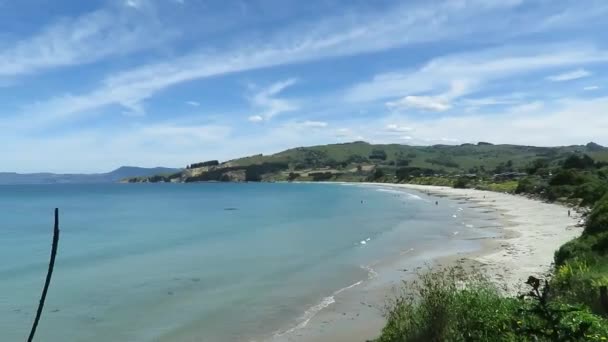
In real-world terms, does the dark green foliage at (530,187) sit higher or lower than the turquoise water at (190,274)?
higher

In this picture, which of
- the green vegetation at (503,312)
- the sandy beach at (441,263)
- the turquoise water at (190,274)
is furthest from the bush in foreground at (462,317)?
the turquoise water at (190,274)

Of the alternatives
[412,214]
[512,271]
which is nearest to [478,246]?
[512,271]

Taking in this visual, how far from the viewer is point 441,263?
94.3 feet

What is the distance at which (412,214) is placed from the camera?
67062 millimetres

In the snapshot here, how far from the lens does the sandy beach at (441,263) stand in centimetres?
1667

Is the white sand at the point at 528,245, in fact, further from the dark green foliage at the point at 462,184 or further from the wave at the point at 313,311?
the dark green foliage at the point at 462,184

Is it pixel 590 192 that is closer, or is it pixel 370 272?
pixel 370 272

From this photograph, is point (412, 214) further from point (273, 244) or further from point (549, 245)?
point (549, 245)

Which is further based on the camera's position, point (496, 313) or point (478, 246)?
point (478, 246)

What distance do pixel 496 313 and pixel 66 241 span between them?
45.1 meters

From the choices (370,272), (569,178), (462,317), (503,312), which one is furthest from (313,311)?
(569,178)

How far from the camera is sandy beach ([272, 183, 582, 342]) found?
54.7ft

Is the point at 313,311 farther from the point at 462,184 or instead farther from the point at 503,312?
the point at 462,184

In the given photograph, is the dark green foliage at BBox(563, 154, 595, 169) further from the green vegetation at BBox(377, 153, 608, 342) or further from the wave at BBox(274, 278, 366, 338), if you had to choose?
the green vegetation at BBox(377, 153, 608, 342)
